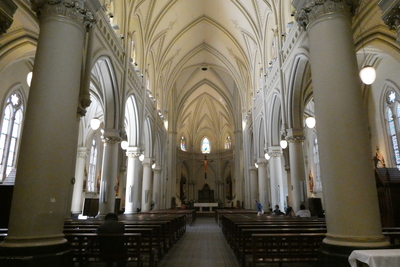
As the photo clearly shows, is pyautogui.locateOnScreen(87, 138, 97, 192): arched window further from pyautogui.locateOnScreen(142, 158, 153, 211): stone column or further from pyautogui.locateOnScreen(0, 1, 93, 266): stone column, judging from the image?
pyautogui.locateOnScreen(0, 1, 93, 266): stone column

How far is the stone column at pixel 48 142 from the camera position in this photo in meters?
5.46

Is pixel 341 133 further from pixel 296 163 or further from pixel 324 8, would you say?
pixel 296 163

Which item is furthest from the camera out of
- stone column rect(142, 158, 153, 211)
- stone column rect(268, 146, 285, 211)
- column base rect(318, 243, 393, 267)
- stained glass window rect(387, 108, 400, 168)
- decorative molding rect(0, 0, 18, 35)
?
stone column rect(142, 158, 153, 211)

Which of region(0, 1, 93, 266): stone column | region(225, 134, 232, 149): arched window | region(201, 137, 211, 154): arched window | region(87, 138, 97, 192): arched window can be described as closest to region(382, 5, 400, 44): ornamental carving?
region(0, 1, 93, 266): stone column

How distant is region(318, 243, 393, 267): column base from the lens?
16.7ft

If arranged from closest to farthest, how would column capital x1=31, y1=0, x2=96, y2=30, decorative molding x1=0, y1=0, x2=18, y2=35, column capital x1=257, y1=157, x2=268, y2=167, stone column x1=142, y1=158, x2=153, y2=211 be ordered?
1. decorative molding x1=0, y1=0, x2=18, y2=35
2. column capital x1=31, y1=0, x2=96, y2=30
3. column capital x1=257, y1=157, x2=268, y2=167
4. stone column x1=142, y1=158, x2=153, y2=211

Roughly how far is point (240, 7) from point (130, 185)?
13629mm

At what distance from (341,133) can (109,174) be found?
10.1m

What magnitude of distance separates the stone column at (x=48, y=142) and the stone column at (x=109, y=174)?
250 inches

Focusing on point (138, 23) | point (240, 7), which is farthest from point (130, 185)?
point (240, 7)

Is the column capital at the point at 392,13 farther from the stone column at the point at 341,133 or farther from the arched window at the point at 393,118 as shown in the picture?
the arched window at the point at 393,118

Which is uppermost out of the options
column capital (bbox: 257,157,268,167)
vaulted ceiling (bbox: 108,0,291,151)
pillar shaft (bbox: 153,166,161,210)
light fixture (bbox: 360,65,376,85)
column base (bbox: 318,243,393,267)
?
vaulted ceiling (bbox: 108,0,291,151)

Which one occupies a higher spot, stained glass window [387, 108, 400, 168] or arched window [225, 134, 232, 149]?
arched window [225, 134, 232, 149]

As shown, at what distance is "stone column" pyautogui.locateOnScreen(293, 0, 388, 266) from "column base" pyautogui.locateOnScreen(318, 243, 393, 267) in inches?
0.7
